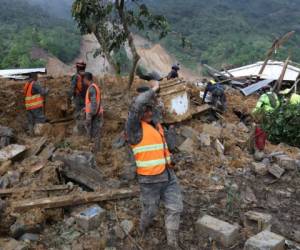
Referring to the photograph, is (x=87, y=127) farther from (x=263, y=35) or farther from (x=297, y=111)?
(x=263, y=35)

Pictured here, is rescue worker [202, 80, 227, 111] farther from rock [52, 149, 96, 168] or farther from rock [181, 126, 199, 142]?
rock [52, 149, 96, 168]

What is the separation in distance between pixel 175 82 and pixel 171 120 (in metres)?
0.82

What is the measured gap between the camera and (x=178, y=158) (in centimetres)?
737

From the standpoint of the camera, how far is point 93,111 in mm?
7172

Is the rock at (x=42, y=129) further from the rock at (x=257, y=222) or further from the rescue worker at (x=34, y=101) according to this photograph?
the rock at (x=257, y=222)

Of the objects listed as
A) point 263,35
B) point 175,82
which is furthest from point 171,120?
point 263,35

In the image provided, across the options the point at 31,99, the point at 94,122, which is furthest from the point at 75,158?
the point at 31,99

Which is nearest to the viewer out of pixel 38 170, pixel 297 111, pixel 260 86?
pixel 38 170

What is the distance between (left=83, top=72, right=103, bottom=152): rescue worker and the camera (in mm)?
7137

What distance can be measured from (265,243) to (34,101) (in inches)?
201

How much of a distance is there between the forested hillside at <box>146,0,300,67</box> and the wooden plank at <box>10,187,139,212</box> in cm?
2198

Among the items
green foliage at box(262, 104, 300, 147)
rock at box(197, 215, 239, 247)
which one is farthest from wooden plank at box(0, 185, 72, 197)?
green foliage at box(262, 104, 300, 147)

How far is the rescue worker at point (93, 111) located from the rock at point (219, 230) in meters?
2.71

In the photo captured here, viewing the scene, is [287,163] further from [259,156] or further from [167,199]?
[167,199]
